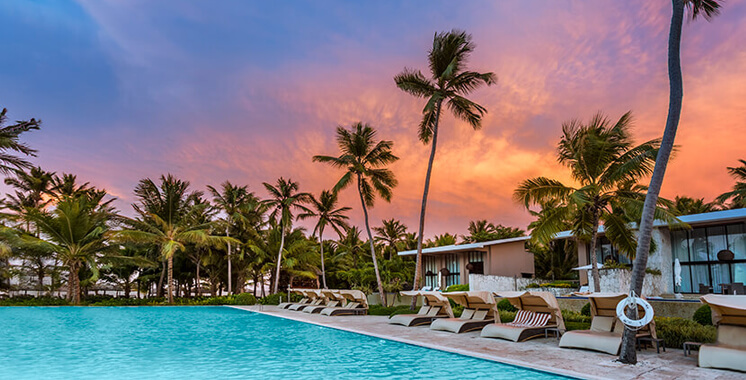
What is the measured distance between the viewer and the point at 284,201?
100ft

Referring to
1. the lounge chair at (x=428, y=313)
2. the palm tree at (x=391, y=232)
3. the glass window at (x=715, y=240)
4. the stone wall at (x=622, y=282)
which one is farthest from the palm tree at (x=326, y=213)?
the glass window at (x=715, y=240)

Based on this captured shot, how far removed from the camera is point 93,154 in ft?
77.1

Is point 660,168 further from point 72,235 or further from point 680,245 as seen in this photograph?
point 72,235

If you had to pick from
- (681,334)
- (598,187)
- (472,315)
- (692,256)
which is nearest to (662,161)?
(681,334)

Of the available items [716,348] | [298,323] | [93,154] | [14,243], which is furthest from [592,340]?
[14,243]

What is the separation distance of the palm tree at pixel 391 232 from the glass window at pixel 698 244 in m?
26.8

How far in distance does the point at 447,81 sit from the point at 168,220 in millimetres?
19087

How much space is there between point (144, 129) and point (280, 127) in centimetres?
639

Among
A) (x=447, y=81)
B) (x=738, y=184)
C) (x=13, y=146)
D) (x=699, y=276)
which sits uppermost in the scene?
(x=447, y=81)

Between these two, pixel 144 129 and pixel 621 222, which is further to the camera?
pixel 144 129

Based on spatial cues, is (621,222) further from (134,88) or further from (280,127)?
(134,88)

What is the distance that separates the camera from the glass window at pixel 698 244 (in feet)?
61.6

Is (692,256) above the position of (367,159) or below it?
below

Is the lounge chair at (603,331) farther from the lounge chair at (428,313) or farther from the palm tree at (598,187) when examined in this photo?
the lounge chair at (428,313)
